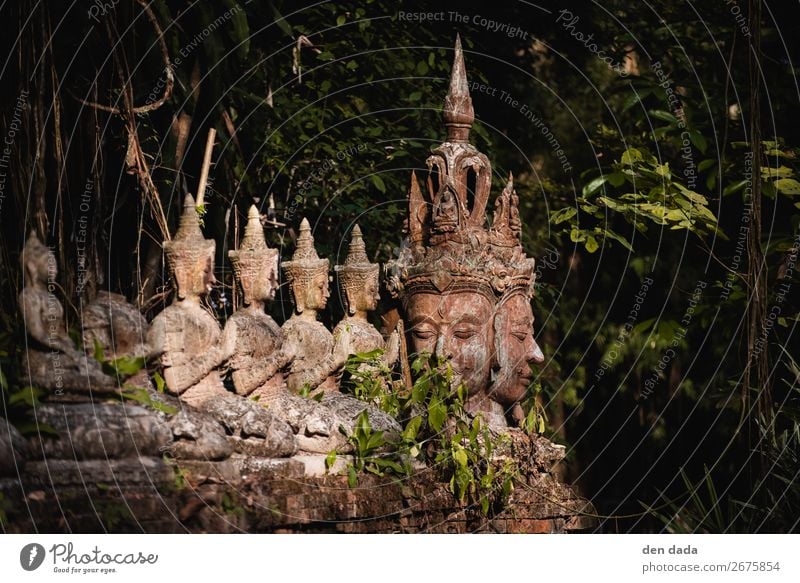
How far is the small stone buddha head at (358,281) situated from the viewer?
30.1 ft

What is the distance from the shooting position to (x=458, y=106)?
943cm

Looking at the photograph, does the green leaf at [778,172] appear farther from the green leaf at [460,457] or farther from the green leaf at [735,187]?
the green leaf at [460,457]

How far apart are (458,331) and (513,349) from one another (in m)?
0.43

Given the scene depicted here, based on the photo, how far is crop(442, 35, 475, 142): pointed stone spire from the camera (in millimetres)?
9430

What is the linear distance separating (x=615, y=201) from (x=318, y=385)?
4074 millimetres

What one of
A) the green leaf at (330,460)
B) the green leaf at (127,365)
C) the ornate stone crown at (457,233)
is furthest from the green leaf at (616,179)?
the green leaf at (127,365)

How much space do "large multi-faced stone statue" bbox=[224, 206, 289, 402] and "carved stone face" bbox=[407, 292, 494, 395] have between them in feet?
3.88

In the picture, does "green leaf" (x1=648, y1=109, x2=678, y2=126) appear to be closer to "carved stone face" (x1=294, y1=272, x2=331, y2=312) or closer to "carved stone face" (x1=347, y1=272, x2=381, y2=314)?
"carved stone face" (x1=347, y1=272, x2=381, y2=314)

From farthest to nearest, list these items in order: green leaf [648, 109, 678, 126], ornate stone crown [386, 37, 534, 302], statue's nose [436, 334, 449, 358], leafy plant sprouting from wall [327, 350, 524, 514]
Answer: green leaf [648, 109, 678, 126], ornate stone crown [386, 37, 534, 302], statue's nose [436, 334, 449, 358], leafy plant sprouting from wall [327, 350, 524, 514]

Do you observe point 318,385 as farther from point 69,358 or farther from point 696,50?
point 696,50

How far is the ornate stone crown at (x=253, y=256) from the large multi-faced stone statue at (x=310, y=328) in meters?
0.55

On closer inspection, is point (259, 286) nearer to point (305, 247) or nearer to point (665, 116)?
point (305, 247)

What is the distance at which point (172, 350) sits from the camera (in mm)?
7422
